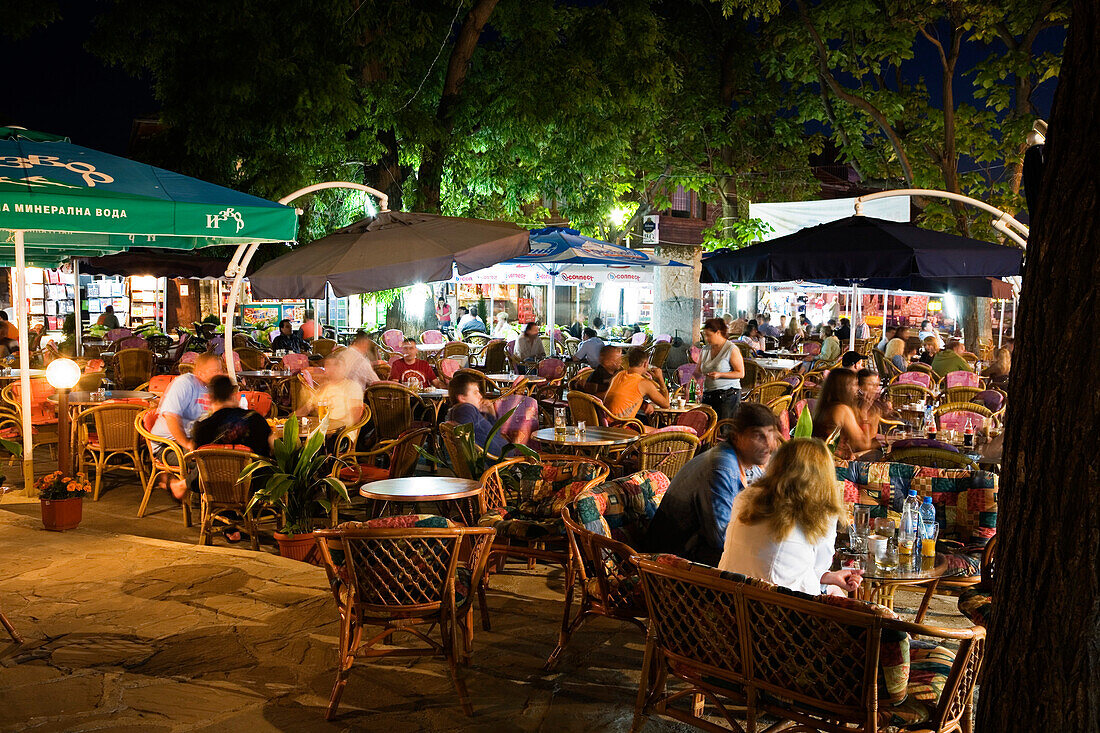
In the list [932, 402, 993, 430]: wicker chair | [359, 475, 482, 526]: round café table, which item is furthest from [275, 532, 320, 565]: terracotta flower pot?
[932, 402, 993, 430]: wicker chair

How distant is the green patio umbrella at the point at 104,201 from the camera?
18.1ft

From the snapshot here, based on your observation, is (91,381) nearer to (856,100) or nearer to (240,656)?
(240,656)

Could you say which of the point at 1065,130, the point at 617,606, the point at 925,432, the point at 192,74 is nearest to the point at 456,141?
the point at 192,74

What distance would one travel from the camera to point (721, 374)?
9.64m

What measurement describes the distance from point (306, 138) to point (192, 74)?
1807mm

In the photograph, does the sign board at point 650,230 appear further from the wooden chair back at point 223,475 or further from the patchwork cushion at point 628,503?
the patchwork cushion at point 628,503

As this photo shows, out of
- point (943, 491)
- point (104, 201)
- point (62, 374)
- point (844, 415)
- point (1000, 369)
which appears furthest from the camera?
point (1000, 369)

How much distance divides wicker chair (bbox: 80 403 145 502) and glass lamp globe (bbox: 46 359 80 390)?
41 centimetres

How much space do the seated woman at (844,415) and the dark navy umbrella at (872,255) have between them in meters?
1.29

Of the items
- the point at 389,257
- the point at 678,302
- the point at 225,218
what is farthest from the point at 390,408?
the point at 678,302

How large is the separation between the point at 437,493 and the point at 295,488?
47.0 inches

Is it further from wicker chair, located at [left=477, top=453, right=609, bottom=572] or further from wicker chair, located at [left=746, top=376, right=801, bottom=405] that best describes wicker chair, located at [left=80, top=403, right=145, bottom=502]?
wicker chair, located at [left=746, top=376, right=801, bottom=405]

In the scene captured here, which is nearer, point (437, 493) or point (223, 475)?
point (437, 493)

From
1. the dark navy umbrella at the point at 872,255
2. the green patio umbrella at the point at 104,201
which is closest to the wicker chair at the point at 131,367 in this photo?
the green patio umbrella at the point at 104,201
